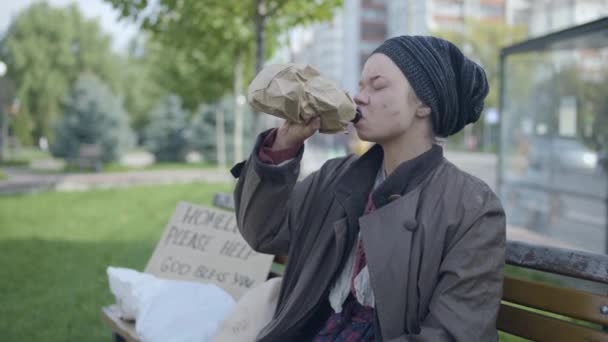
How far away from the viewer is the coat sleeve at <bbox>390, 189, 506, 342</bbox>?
1.66m

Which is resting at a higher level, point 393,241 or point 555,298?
point 393,241

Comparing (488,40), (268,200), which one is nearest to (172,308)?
(268,200)

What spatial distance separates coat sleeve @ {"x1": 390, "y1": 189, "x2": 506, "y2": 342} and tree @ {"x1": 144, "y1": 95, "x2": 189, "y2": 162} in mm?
25774

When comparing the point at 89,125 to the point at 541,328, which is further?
the point at 89,125

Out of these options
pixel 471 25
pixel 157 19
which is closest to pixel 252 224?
pixel 157 19

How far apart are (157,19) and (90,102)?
1619 cm

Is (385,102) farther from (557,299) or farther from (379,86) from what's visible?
(557,299)

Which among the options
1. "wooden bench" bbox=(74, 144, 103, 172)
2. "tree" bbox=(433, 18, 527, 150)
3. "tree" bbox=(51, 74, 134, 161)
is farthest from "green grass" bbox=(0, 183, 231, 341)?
"tree" bbox=(433, 18, 527, 150)

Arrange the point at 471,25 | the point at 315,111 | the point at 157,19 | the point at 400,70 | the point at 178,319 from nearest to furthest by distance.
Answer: the point at 315,111
the point at 400,70
the point at 178,319
the point at 157,19
the point at 471,25

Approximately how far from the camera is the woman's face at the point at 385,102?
190 cm

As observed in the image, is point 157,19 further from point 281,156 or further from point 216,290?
point 281,156

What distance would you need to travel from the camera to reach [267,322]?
2.31 m

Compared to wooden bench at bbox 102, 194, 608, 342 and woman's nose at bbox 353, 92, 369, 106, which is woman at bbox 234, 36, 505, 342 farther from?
wooden bench at bbox 102, 194, 608, 342

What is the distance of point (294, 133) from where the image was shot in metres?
1.83
